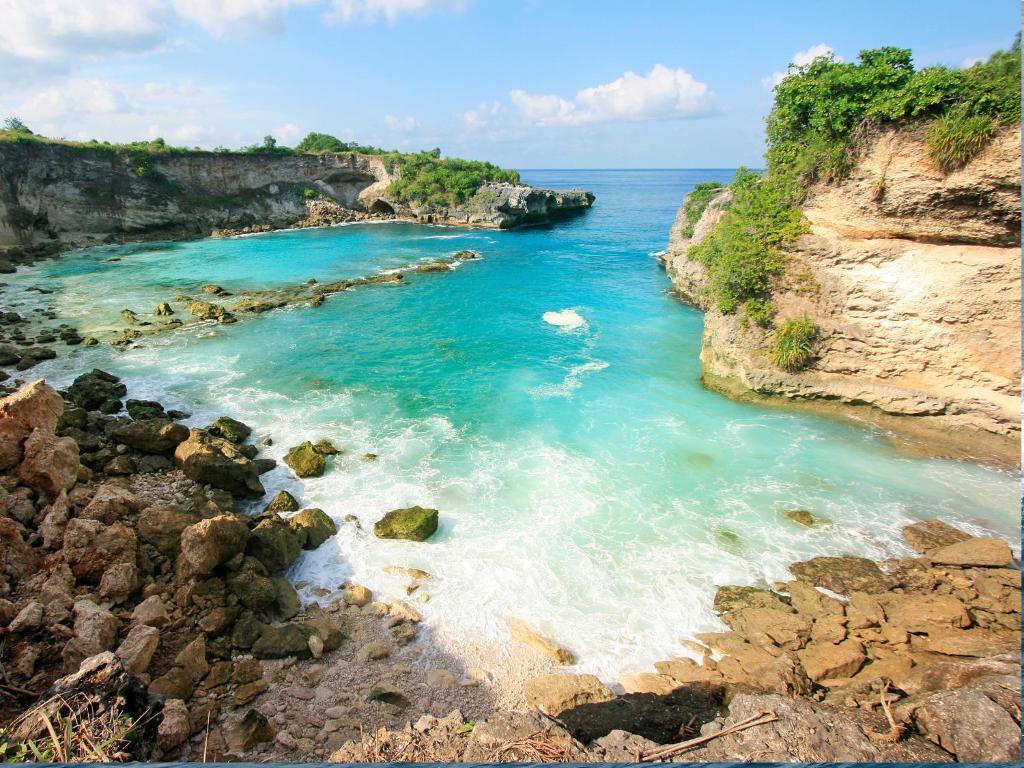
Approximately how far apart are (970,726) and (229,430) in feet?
57.7

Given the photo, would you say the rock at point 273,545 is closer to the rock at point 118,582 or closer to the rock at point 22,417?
the rock at point 118,582

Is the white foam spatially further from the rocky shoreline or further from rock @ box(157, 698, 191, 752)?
rock @ box(157, 698, 191, 752)

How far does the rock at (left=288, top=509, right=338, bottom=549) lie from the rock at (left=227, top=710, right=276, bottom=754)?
15.9 ft

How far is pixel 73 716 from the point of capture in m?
5.09

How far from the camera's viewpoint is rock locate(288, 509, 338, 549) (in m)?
12.2

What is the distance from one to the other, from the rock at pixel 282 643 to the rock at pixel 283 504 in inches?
168

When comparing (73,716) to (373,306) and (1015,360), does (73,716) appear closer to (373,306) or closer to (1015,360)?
(1015,360)

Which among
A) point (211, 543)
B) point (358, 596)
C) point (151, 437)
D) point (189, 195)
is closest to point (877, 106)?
point (358, 596)

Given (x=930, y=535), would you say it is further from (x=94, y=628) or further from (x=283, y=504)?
(x=94, y=628)

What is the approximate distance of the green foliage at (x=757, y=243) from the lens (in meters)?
18.9

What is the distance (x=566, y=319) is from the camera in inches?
1171

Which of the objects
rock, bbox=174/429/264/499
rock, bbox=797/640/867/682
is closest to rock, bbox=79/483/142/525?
rock, bbox=174/429/264/499

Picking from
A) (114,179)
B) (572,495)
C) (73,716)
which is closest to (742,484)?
(572,495)

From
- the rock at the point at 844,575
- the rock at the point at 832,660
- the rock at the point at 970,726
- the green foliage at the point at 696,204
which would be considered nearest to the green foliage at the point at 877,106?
the rock at the point at 844,575
